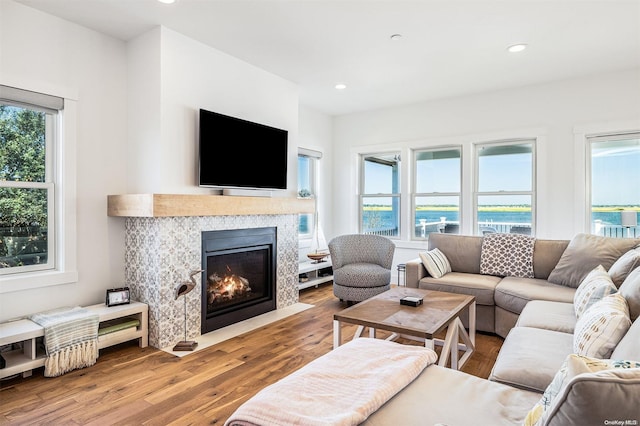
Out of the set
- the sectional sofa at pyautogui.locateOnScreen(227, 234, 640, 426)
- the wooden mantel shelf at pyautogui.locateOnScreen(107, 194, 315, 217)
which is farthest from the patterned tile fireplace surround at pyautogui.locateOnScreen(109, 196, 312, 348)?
the sectional sofa at pyautogui.locateOnScreen(227, 234, 640, 426)

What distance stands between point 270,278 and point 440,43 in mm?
2933

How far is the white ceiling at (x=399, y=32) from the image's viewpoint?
280cm

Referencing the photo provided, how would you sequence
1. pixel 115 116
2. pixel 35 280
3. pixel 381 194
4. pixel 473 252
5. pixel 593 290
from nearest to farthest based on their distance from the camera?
pixel 593 290, pixel 35 280, pixel 115 116, pixel 473 252, pixel 381 194

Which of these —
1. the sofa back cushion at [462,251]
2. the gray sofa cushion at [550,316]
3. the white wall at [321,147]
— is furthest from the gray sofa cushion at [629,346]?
the white wall at [321,147]

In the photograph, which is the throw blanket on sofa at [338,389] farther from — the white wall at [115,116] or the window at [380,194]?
the window at [380,194]

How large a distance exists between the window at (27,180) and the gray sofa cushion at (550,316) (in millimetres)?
3669

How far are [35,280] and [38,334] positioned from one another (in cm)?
51

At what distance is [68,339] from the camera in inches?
103

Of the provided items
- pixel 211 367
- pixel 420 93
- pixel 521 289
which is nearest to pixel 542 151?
pixel 420 93

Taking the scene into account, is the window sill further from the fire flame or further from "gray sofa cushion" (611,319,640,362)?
"gray sofa cushion" (611,319,640,362)

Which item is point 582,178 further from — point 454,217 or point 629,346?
point 629,346

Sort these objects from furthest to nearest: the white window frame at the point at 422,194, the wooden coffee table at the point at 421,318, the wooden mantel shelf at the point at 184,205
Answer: the white window frame at the point at 422,194 < the wooden mantel shelf at the point at 184,205 < the wooden coffee table at the point at 421,318

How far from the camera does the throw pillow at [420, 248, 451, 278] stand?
3.83 metres

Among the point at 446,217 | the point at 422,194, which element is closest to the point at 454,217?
the point at 446,217
